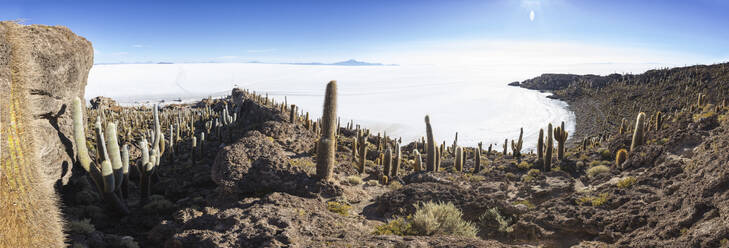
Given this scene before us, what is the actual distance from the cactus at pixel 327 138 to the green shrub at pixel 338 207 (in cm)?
126

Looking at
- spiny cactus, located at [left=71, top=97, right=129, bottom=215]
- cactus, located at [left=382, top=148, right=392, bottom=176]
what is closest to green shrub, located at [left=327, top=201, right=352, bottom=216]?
cactus, located at [left=382, top=148, right=392, bottom=176]

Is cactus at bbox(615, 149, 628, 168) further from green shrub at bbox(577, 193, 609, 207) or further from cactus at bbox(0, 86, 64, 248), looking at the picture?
cactus at bbox(0, 86, 64, 248)

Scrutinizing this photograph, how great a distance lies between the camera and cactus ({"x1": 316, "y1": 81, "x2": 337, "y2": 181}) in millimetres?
9312

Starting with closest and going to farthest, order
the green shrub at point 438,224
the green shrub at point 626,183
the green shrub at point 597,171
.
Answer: the green shrub at point 438,224 < the green shrub at point 626,183 < the green shrub at point 597,171

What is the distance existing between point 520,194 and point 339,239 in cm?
758

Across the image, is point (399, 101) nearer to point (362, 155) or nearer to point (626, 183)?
point (362, 155)

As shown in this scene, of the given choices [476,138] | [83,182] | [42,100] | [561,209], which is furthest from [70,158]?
[476,138]

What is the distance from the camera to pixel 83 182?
9.23 metres

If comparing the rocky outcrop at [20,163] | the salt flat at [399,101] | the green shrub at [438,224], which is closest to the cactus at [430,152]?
the green shrub at [438,224]

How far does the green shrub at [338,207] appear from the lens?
→ 306 inches

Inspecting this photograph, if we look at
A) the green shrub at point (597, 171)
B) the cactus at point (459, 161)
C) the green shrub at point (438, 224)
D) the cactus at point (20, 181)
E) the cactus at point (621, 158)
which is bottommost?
the cactus at point (459, 161)

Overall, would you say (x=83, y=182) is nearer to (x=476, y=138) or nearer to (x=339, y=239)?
(x=339, y=239)

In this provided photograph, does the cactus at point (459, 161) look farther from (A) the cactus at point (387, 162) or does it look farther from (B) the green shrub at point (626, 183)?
(B) the green shrub at point (626, 183)

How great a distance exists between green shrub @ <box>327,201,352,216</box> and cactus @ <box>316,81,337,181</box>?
126 cm
